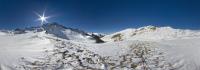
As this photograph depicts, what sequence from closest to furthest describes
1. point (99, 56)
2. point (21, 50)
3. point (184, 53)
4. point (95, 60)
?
1. point (95, 60)
2. point (99, 56)
3. point (21, 50)
4. point (184, 53)

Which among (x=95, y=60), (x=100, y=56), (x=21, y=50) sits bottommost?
(x=95, y=60)

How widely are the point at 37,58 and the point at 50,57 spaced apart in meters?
1.09

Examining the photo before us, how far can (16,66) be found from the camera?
21984 millimetres

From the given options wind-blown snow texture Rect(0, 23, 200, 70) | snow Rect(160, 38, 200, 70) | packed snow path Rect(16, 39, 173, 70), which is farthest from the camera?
snow Rect(160, 38, 200, 70)

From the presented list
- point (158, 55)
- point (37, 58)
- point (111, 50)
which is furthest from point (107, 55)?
point (37, 58)

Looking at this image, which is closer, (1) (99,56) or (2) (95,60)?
(2) (95,60)

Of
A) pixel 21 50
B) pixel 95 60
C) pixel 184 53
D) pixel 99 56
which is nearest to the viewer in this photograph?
pixel 95 60

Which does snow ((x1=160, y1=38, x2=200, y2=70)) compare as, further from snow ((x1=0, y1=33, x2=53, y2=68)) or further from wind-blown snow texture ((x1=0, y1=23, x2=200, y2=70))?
snow ((x1=0, y1=33, x2=53, y2=68))

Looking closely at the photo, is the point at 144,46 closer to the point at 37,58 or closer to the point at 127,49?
the point at 127,49

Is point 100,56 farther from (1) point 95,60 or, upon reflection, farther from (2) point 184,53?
(2) point 184,53

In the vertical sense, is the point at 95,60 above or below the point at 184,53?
below

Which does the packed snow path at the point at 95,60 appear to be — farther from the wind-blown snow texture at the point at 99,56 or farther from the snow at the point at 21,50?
the snow at the point at 21,50

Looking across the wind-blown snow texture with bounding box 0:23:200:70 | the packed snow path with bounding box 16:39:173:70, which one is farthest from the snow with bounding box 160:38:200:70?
the packed snow path with bounding box 16:39:173:70

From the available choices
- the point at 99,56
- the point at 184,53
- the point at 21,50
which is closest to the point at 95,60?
the point at 99,56
